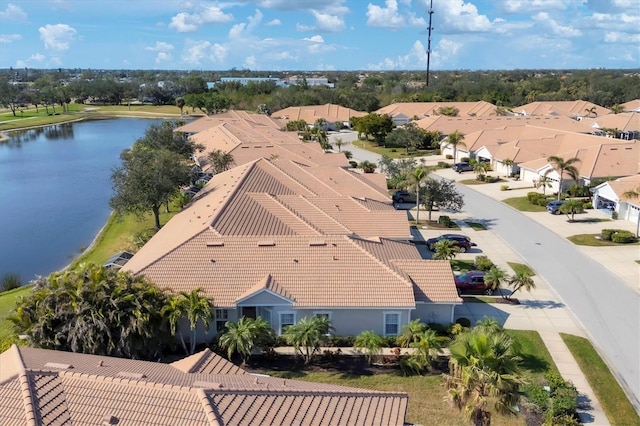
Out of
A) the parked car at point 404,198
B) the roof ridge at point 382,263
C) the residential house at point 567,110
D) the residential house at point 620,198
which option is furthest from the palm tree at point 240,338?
the residential house at point 567,110

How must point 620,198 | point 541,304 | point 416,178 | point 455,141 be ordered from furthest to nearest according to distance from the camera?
point 455,141 → point 620,198 → point 416,178 → point 541,304

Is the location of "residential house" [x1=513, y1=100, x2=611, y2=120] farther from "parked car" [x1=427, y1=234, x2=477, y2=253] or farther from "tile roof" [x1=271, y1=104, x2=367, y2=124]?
"parked car" [x1=427, y1=234, x2=477, y2=253]

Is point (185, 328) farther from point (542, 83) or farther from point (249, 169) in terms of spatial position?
point (542, 83)

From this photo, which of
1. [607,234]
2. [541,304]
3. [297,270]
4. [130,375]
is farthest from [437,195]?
[130,375]

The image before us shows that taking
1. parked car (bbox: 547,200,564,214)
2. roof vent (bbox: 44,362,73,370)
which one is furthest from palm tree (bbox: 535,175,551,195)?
roof vent (bbox: 44,362,73,370)

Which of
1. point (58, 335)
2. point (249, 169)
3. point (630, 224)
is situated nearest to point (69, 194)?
point (249, 169)

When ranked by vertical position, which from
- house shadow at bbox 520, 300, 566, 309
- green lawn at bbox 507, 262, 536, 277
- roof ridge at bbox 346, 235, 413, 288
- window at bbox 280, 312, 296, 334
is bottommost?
house shadow at bbox 520, 300, 566, 309

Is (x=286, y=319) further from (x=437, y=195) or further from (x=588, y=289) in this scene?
(x=437, y=195)
